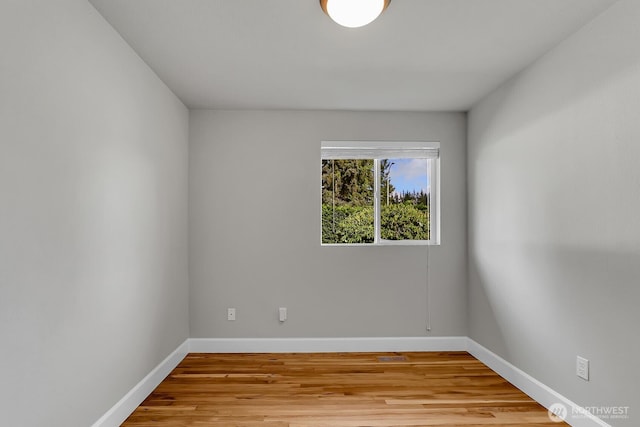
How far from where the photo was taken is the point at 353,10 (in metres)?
1.96

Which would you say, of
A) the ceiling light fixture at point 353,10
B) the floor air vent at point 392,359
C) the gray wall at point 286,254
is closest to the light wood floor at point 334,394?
the floor air vent at point 392,359

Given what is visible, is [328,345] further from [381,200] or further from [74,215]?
[74,215]

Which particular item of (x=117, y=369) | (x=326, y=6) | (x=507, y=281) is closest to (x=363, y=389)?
(x=507, y=281)

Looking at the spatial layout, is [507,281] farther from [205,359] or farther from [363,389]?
[205,359]

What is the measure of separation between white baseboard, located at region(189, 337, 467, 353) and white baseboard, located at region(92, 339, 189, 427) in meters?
0.31

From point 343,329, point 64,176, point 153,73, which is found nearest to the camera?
point 64,176

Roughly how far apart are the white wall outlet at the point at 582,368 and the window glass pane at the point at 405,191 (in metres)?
1.89

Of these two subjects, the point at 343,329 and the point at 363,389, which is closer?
the point at 363,389

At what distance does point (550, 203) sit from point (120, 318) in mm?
2857

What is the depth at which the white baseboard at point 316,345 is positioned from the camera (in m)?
3.83

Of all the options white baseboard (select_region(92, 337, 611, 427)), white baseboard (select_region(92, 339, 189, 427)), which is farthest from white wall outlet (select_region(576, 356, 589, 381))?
white baseboard (select_region(92, 339, 189, 427))

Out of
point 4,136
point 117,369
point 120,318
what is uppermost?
point 4,136

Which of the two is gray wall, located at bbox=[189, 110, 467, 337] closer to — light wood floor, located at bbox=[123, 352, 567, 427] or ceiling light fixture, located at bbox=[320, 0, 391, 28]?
light wood floor, located at bbox=[123, 352, 567, 427]

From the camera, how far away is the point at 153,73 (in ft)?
9.71
